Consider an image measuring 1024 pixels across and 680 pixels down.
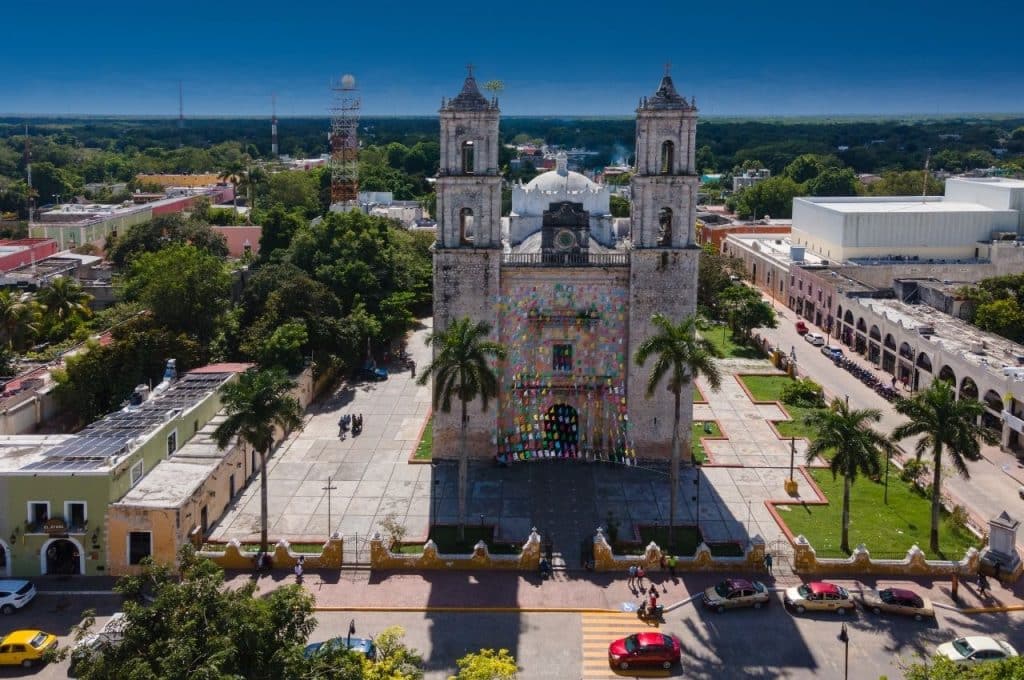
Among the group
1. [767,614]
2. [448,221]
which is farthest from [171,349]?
[767,614]

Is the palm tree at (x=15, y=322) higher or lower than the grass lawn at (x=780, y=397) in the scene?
higher

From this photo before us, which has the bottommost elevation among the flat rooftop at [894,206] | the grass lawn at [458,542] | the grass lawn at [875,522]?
the grass lawn at [458,542]

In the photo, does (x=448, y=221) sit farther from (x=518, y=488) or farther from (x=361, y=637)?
(x=361, y=637)

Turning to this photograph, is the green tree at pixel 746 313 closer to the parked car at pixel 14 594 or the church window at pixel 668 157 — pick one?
the church window at pixel 668 157

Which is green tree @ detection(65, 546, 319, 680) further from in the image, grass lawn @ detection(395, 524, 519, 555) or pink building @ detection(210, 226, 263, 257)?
pink building @ detection(210, 226, 263, 257)

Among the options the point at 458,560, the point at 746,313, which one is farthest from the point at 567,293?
the point at 746,313

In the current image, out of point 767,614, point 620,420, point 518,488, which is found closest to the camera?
point 767,614

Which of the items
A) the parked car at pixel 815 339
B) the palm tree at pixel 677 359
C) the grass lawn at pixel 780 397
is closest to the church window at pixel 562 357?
the palm tree at pixel 677 359
